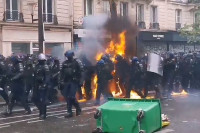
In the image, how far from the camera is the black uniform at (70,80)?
10664mm

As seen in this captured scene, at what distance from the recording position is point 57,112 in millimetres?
11594

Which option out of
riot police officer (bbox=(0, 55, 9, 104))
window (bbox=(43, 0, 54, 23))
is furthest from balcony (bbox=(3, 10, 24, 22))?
riot police officer (bbox=(0, 55, 9, 104))

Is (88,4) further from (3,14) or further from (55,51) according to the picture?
(3,14)

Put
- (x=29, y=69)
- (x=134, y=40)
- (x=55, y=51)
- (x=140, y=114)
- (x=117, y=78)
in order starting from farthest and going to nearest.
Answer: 1. (x=55, y=51)
2. (x=134, y=40)
3. (x=117, y=78)
4. (x=29, y=69)
5. (x=140, y=114)

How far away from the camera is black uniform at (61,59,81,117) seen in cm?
1066

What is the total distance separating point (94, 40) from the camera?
16531 mm

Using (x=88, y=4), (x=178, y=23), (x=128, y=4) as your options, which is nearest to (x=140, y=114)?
(x=88, y=4)

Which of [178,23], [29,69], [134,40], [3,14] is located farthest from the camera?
[178,23]

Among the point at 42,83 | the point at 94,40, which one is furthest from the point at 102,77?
the point at 94,40

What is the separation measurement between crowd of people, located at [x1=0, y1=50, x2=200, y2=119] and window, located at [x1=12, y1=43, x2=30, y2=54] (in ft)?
25.9

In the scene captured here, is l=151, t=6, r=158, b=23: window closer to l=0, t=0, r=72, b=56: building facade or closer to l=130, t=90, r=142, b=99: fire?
l=0, t=0, r=72, b=56: building facade

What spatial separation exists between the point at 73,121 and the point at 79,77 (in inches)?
52.0

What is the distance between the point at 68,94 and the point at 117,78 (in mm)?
3829

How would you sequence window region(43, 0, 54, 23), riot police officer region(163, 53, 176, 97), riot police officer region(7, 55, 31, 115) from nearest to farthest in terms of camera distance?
riot police officer region(7, 55, 31, 115) < riot police officer region(163, 53, 176, 97) < window region(43, 0, 54, 23)
